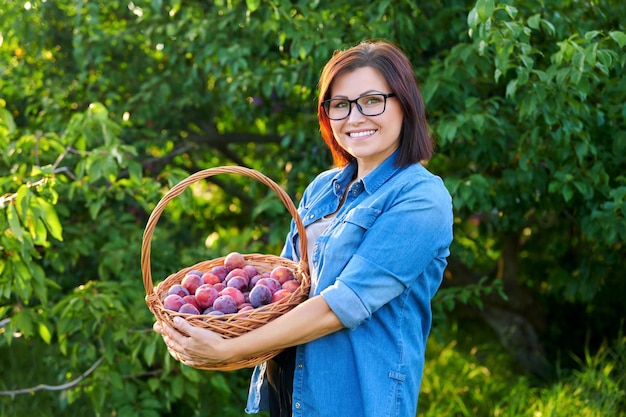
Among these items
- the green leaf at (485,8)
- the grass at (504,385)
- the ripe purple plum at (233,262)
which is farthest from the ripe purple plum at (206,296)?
the grass at (504,385)

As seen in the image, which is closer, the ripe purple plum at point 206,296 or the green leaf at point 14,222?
the ripe purple plum at point 206,296

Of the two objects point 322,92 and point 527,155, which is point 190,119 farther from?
point 322,92

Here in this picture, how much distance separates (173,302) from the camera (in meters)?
1.72

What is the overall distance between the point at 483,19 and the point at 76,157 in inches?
78.3

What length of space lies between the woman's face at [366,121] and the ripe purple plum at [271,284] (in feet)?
1.20

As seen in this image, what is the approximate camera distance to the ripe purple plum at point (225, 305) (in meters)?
1.67

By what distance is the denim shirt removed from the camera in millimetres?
1624

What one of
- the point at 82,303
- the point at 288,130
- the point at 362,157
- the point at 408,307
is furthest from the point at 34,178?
the point at 408,307

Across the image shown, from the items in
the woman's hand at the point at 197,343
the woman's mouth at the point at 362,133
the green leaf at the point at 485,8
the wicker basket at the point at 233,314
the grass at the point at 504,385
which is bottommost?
the grass at the point at 504,385

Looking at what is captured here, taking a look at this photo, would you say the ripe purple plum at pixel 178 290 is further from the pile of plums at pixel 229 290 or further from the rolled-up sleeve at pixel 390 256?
the rolled-up sleeve at pixel 390 256

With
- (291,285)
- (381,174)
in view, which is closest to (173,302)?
(291,285)

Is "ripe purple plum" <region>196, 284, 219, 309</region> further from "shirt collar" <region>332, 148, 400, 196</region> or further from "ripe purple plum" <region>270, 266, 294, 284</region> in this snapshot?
"shirt collar" <region>332, 148, 400, 196</region>

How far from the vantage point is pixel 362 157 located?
5.99 ft

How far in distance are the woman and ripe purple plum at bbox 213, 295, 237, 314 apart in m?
0.07
